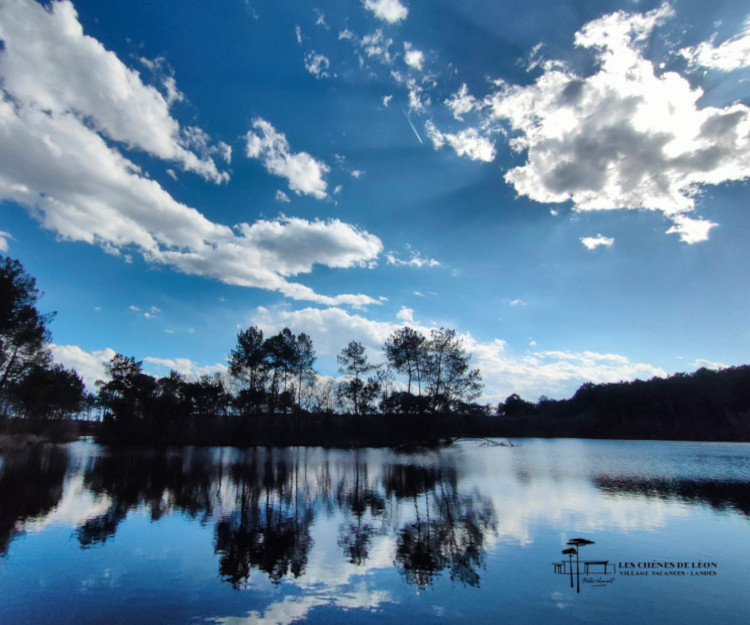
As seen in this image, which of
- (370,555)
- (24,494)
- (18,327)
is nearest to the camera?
(370,555)

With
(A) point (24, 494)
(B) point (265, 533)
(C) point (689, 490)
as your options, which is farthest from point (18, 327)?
(C) point (689, 490)

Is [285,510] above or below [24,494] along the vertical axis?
above

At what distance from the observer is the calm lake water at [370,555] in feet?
24.9

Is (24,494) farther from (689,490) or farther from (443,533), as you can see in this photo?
(689,490)

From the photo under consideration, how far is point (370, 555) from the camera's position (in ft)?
35.4

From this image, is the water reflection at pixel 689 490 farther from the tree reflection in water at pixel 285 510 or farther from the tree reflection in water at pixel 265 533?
the tree reflection in water at pixel 265 533

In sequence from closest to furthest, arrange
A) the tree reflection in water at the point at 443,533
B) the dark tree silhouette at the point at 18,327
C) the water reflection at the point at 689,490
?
the tree reflection in water at the point at 443,533
the water reflection at the point at 689,490
the dark tree silhouette at the point at 18,327

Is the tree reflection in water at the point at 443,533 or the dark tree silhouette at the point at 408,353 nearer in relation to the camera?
the tree reflection in water at the point at 443,533

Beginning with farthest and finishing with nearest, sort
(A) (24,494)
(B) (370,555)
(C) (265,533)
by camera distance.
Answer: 1. (A) (24,494)
2. (C) (265,533)
3. (B) (370,555)

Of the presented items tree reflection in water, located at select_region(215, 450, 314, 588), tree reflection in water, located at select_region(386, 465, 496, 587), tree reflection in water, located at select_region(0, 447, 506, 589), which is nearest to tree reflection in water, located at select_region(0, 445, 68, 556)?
tree reflection in water, located at select_region(0, 447, 506, 589)

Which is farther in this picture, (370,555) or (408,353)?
(408,353)

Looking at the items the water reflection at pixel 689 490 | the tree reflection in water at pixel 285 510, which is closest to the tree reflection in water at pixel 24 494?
the tree reflection in water at pixel 285 510

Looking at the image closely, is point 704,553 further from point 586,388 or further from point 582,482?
point 586,388

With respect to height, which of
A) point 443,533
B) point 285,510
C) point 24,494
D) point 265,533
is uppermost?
point 443,533
